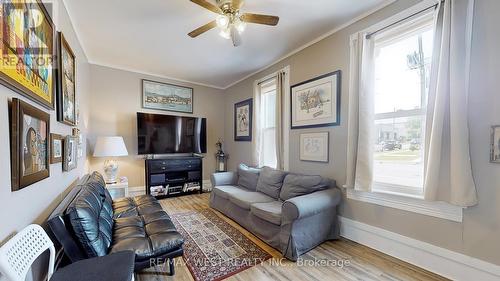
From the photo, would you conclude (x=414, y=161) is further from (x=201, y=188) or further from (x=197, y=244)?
(x=201, y=188)

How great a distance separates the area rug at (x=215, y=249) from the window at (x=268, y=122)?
147cm

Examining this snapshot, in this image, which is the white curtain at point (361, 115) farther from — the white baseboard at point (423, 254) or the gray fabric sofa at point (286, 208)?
the white baseboard at point (423, 254)

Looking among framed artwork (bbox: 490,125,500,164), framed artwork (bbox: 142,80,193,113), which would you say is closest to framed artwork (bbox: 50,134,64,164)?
framed artwork (bbox: 142,80,193,113)

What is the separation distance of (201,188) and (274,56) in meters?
3.24

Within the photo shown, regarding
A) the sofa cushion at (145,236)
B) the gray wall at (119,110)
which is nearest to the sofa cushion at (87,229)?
the sofa cushion at (145,236)

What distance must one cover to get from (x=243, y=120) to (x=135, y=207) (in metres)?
2.77

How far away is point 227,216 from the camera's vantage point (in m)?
3.28

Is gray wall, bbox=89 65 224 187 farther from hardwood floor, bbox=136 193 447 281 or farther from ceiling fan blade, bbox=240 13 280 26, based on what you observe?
ceiling fan blade, bbox=240 13 280 26

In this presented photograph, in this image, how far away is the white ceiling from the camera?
2264 millimetres

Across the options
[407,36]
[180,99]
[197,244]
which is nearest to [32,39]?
[197,244]

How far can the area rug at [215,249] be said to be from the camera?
1959 millimetres

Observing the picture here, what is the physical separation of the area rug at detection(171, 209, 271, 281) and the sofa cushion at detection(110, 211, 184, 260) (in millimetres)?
431

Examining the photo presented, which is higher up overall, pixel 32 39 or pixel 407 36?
pixel 407 36

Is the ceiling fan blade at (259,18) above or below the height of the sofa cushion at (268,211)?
above
